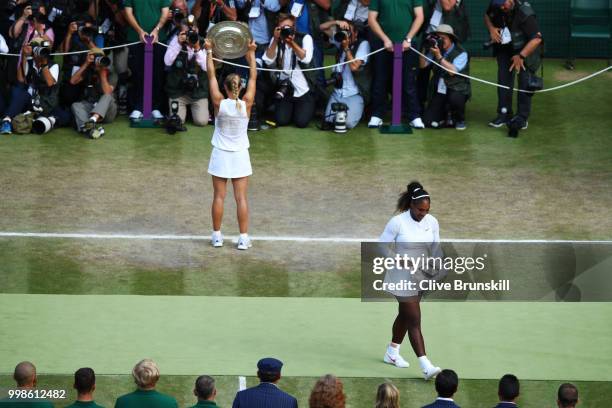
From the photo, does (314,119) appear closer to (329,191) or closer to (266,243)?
(329,191)

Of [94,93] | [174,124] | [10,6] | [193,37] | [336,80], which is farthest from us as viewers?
[10,6]

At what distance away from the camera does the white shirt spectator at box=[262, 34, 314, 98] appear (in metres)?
20.3

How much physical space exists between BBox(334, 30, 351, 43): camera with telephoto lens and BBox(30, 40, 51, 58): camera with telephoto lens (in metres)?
4.11

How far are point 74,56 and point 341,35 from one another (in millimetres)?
3873

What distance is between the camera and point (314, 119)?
21156 millimetres

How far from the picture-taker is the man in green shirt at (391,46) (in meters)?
20.2

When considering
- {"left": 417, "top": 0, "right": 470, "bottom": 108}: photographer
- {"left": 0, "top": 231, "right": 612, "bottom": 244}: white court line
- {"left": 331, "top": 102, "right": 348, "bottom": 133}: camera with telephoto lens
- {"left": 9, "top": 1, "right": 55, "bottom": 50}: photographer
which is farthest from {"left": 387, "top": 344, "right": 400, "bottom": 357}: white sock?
{"left": 9, "top": 1, "right": 55, "bottom": 50}: photographer

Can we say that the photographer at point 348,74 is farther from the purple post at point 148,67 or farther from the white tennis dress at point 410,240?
the white tennis dress at point 410,240

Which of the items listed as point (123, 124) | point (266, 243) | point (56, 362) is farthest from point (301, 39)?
point (56, 362)

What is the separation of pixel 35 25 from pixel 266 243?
6.04 meters

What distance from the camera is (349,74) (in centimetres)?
2061

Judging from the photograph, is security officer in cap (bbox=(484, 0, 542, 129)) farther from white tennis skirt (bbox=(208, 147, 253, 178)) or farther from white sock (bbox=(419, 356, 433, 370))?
white sock (bbox=(419, 356, 433, 370))

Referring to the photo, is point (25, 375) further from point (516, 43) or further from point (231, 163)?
point (516, 43)

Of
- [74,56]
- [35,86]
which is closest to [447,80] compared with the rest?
[74,56]
